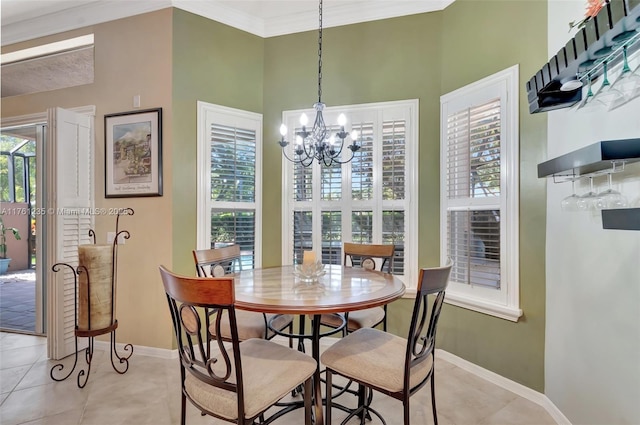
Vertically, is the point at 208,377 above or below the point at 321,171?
below

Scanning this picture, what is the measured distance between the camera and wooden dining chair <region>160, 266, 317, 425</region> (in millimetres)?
1218

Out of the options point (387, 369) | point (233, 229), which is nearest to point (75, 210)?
point (233, 229)

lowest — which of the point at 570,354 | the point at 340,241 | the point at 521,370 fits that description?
the point at 521,370

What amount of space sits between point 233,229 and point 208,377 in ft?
6.51

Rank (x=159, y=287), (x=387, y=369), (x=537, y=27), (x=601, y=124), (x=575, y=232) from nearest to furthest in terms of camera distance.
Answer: (x=387, y=369)
(x=601, y=124)
(x=575, y=232)
(x=537, y=27)
(x=159, y=287)

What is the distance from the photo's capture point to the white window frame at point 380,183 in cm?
296

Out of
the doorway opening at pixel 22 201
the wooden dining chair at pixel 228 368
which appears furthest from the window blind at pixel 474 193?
the doorway opening at pixel 22 201

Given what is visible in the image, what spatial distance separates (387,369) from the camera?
4.93 ft

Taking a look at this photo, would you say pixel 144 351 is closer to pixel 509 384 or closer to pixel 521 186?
pixel 509 384

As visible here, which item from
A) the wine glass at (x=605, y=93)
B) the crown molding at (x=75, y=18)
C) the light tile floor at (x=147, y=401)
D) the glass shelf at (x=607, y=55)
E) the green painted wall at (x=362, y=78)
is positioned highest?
the crown molding at (x=75, y=18)

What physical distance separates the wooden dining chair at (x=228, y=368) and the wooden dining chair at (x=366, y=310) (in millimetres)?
676

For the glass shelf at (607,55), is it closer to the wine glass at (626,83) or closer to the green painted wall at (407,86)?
the wine glass at (626,83)

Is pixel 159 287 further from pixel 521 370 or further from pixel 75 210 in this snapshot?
pixel 521 370

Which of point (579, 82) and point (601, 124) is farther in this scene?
point (601, 124)
